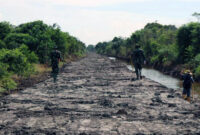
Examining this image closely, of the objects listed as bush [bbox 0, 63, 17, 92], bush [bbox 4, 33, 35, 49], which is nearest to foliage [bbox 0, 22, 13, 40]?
bush [bbox 4, 33, 35, 49]

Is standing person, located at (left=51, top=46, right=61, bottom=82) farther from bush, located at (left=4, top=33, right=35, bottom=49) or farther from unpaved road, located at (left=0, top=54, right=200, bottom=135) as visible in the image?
bush, located at (left=4, top=33, right=35, bottom=49)

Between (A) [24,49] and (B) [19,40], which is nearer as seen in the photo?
(A) [24,49]

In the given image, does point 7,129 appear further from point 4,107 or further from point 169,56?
point 169,56

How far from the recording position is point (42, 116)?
7.31 m

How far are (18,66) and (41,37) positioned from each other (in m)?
9.47

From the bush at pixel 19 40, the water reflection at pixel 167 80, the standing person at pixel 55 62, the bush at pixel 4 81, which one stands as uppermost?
the bush at pixel 19 40

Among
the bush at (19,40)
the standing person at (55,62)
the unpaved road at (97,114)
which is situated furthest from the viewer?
the bush at (19,40)

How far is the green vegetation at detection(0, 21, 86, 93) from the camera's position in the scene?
13.3 m

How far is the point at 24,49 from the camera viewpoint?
60.0 feet

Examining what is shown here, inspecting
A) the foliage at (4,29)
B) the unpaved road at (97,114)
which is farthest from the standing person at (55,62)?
the foliage at (4,29)

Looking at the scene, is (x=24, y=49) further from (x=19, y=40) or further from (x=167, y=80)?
(x=167, y=80)

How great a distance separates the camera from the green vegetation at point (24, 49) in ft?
43.8

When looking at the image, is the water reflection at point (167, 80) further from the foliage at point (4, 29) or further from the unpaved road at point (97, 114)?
the foliage at point (4, 29)

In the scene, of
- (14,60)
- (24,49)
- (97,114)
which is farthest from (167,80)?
(97,114)
